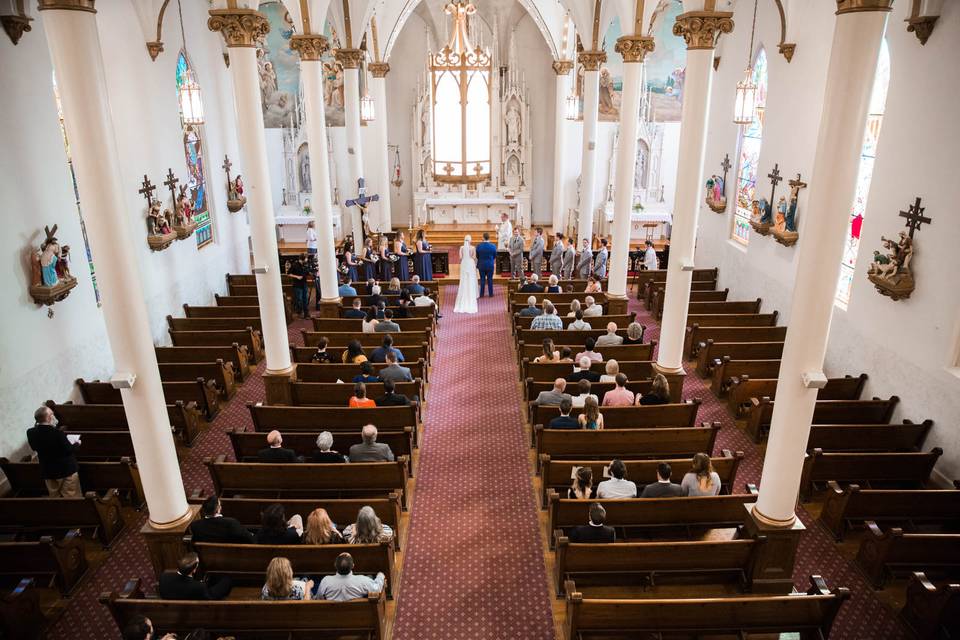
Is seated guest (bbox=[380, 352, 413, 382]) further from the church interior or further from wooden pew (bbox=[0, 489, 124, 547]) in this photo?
wooden pew (bbox=[0, 489, 124, 547])

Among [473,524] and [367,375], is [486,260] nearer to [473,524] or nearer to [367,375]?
[367,375]

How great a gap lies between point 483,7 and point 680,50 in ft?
22.6

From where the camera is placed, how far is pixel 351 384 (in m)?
9.51

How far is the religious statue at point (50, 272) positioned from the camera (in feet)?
29.7

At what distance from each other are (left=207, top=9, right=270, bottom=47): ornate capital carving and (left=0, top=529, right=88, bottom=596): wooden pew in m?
6.42

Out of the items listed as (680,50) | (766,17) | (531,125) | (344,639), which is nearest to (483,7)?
(531,125)

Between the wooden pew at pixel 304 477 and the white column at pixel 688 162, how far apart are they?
190 inches

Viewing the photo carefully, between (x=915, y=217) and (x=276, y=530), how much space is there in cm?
901

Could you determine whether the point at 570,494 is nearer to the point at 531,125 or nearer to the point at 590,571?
the point at 590,571

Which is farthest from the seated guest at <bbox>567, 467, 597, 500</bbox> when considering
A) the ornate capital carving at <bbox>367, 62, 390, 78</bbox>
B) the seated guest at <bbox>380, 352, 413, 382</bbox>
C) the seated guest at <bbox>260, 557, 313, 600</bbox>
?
the ornate capital carving at <bbox>367, 62, 390, 78</bbox>

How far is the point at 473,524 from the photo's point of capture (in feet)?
25.2

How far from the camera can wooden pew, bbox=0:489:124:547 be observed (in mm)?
6914

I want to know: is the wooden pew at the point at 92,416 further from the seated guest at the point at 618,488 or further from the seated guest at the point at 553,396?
the seated guest at the point at 618,488

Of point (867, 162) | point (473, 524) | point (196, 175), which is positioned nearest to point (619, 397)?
point (473, 524)
